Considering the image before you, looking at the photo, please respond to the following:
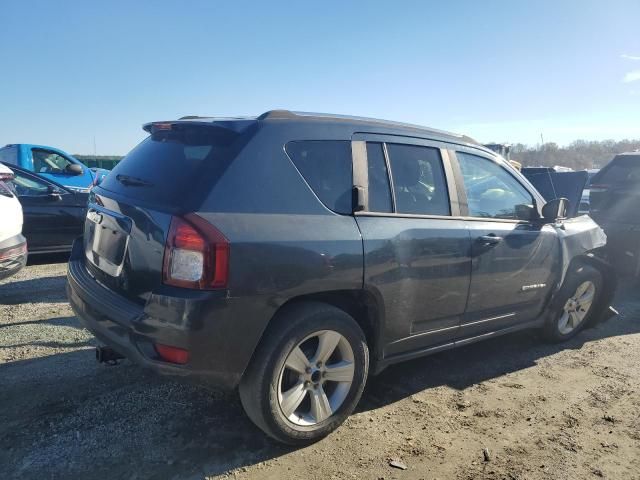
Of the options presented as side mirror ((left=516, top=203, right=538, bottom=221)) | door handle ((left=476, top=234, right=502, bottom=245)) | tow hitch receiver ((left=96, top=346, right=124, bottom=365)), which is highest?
side mirror ((left=516, top=203, right=538, bottom=221))

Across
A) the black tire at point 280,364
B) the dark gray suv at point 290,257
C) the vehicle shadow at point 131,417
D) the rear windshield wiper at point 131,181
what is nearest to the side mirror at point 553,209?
the dark gray suv at point 290,257

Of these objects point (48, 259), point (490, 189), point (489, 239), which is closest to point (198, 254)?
point (489, 239)

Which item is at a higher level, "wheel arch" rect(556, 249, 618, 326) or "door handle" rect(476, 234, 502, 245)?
"door handle" rect(476, 234, 502, 245)

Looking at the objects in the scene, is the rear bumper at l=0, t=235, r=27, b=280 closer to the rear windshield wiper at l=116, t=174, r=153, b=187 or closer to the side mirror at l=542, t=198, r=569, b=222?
the rear windshield wiper at l=116, t=174, r=153, b=187

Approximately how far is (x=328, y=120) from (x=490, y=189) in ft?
5.29

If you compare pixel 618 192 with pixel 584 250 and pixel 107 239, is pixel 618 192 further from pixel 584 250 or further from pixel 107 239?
pixel 107 239

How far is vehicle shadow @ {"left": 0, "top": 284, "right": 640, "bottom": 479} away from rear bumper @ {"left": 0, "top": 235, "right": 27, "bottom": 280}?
1138 millimetres

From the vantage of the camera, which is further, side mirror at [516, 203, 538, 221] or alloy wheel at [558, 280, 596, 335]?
alloy wheel at [558, 280, 596, 335]

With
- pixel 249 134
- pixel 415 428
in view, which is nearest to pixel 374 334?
pixel 415 428

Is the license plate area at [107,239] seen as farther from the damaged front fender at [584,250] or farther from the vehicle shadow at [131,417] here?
the damaged front fender at [584,250]

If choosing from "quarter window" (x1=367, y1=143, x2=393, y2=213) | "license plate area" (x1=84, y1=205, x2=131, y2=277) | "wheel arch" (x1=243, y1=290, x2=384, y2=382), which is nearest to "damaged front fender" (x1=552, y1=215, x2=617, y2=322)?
"quarter window" (x1=367, y1=143, x2=393, y2=213)

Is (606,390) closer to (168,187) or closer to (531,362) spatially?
(531,362)

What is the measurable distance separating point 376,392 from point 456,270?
107 cm

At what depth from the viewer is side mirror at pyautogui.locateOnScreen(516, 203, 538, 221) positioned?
158 inches
